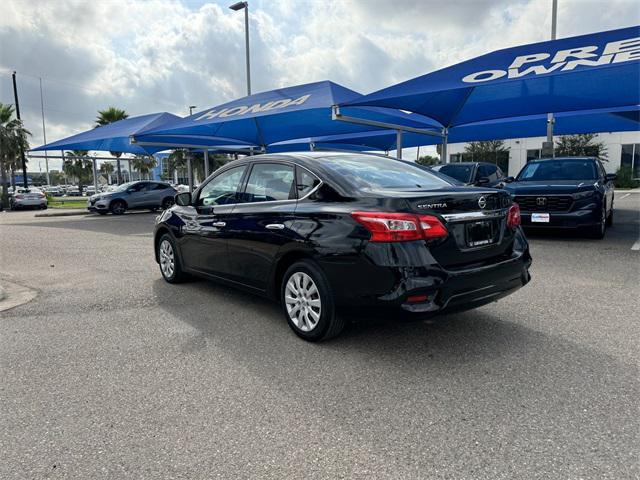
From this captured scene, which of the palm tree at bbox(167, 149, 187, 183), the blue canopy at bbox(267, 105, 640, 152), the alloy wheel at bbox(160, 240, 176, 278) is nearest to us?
the alloy wheel at bbox(160, 240, 176, 278)

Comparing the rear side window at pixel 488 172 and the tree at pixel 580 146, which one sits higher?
the tree at pixel 580 146

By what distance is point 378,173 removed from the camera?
4273mm

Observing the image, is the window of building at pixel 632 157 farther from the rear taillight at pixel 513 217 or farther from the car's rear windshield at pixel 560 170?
the rear taillight at pixel 513 217

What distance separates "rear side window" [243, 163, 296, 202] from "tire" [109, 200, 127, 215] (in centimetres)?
1727

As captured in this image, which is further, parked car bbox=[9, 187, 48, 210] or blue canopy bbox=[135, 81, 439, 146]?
parked car bbox=[9, 187, 48, 210]

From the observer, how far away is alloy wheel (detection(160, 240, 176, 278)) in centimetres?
611

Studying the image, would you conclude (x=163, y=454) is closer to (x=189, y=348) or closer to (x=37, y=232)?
(x=189, y=348)

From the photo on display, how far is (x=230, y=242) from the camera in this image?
189 inches

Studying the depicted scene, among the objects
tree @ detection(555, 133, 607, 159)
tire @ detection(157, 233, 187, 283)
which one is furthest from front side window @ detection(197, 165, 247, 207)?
tree @ detection(555, 133, 607, 159)

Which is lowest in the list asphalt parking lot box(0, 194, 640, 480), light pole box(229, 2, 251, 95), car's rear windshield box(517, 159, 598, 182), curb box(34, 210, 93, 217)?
asphalt parking lot box(0, 194, 640, 480)

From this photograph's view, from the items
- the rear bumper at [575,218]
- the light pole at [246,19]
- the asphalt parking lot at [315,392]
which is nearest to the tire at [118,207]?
the light pole at [246,19]

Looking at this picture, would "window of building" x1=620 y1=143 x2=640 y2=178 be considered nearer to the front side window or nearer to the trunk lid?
the trunk lid

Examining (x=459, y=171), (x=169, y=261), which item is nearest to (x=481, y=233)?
(x=169, y=261)

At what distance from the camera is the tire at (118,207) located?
1998cm
